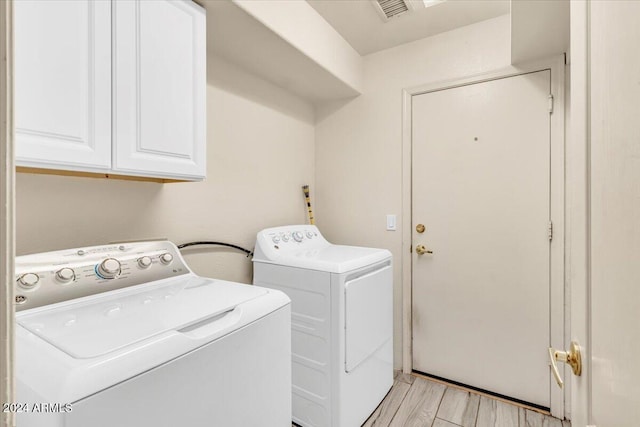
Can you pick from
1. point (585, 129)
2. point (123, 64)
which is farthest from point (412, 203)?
point (123, 64)

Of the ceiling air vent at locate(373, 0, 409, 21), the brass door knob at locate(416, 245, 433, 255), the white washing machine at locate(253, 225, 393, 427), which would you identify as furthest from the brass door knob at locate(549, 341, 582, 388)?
the ceiling air vent at locate(373, 0, 409, 21)

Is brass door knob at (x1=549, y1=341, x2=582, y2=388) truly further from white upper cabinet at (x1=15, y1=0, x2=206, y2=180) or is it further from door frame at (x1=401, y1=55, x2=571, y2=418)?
door frame at (x1=401, y1=55, x2=571, y2=418)

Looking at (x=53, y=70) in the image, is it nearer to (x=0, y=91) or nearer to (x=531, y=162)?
(x=0, y=91)

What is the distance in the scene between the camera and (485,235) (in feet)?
6.97

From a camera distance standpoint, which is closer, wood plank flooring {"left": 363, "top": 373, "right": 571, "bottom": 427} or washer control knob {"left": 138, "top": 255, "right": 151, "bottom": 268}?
washer control knob {"left": 138, "top": 255, "right": 151, "bottom": 268}

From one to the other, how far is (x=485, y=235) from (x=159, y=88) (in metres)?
2.08

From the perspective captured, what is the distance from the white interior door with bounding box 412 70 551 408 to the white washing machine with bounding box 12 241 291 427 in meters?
1.53

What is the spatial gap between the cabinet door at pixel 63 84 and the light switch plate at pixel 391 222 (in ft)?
6.21

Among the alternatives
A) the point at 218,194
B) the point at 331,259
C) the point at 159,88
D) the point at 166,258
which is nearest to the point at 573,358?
the point at 331,259

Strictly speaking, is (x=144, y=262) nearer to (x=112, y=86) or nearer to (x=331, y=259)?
(x=112, y=86)

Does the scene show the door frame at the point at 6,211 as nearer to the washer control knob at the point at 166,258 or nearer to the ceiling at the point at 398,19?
the washer control knob at the point at 166,258

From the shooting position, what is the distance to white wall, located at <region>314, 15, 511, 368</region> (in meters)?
2.18

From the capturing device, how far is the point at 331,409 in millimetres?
1658

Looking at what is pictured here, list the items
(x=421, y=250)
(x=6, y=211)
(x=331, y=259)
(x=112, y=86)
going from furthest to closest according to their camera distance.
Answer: (x=421, y=250)
(x=331, y=259)
(x=112, y=86)
(x=6, y=211)
